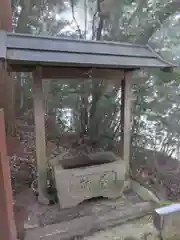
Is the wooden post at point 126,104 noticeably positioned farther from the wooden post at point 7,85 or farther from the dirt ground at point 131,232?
the wooden post at point 7,85

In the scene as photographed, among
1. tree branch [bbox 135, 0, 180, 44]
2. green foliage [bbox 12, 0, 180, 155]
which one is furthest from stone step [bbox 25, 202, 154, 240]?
tree branch [bbox 135, 0, 180, 44]

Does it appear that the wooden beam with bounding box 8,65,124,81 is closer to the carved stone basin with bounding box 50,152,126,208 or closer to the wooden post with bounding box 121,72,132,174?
the wooden post with bounding box 121,72,132,174

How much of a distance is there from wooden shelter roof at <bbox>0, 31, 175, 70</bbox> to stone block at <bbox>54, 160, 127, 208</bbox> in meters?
1.32

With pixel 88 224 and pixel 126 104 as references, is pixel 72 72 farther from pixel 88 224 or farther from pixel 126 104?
pixel 88 224

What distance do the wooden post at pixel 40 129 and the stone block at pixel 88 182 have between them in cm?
22

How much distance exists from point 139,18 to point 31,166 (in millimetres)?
3272

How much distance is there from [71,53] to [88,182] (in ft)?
5.39

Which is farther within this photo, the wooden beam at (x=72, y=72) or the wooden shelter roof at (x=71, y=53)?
the wooden beam at (x=72, y=72)

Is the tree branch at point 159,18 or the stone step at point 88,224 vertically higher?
the tree branch at point 159,18

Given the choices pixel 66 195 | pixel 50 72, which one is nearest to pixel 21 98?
pixel 50 72

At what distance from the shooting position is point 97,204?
2.83m

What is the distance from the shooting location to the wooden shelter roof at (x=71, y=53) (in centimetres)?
206

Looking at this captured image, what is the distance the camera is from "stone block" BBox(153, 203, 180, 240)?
1.54 metres

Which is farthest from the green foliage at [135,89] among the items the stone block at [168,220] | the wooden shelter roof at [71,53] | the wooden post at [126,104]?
the stone block at [168,220]
